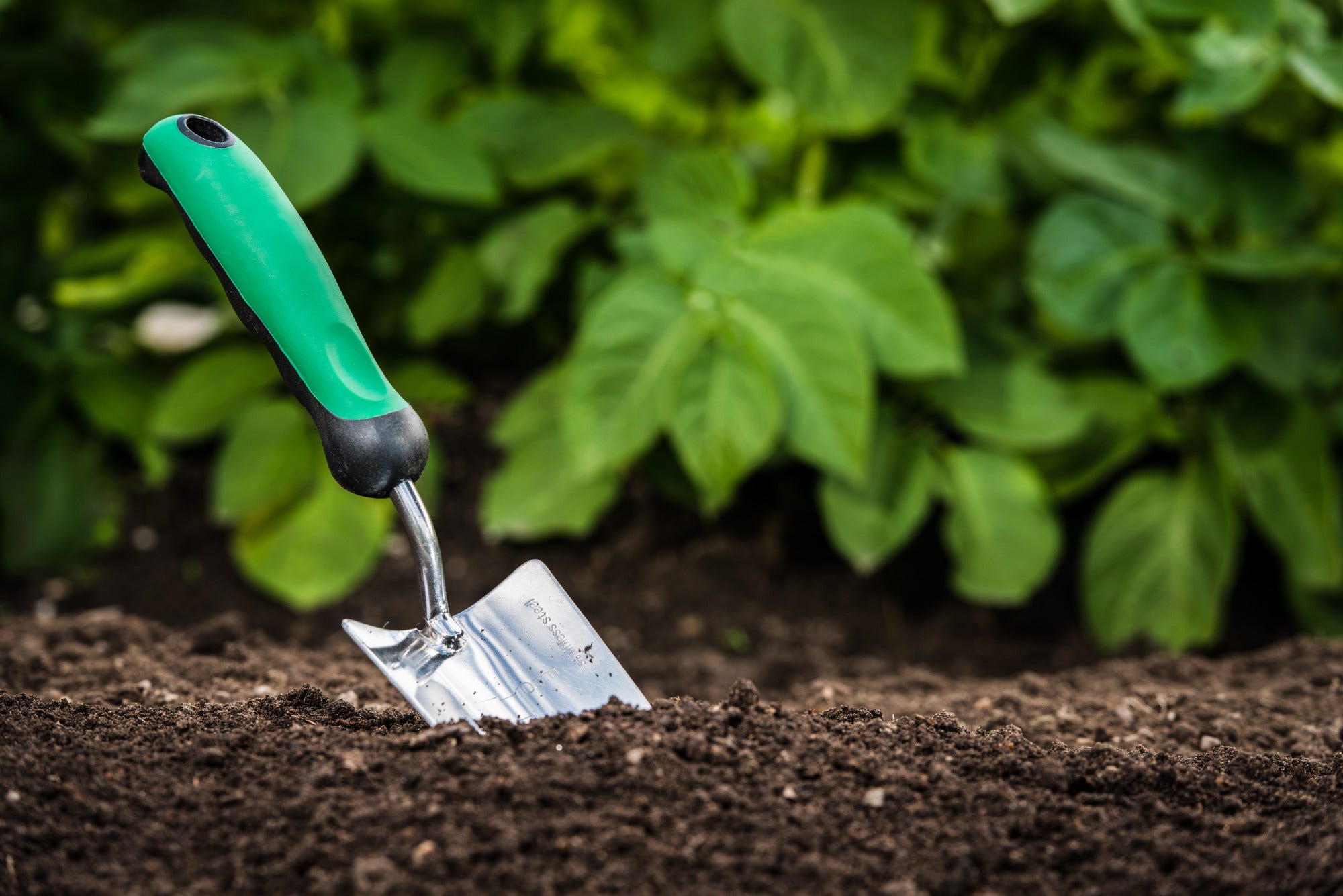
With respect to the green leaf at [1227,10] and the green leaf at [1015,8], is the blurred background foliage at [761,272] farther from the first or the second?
the green leaf at [1015,8]

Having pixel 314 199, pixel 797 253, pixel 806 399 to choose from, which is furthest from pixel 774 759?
pixel 314 199

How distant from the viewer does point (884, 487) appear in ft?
4.95

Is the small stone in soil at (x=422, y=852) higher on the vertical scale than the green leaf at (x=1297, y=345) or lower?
higher

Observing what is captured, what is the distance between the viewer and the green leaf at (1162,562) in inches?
60.6

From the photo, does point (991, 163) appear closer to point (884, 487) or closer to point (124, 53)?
point (884, 487)

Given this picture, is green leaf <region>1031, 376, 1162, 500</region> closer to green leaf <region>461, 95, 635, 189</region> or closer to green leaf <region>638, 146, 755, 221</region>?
green leaf <region>638, 146, 755, 221</region>

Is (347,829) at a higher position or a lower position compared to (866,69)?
lower

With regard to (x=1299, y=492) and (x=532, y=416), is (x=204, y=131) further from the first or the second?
(x=1299, y=492)

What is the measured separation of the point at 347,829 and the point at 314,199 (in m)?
1.00

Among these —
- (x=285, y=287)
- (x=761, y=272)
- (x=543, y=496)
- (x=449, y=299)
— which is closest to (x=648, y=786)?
(x=285, y=287)

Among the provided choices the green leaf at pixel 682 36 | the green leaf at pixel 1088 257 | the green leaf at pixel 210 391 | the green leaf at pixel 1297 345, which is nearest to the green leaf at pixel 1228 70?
the green leaf at pixel 1088 257

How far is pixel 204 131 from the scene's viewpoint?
29.6 inches

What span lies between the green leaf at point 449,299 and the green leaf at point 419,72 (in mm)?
240

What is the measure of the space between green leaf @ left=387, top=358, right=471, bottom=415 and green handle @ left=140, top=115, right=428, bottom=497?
0.92m
